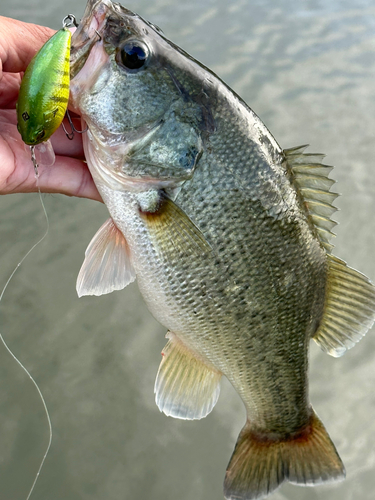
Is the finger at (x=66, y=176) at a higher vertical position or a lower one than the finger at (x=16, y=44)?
lower

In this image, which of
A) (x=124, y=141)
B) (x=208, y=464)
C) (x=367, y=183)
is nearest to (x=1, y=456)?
(x=208, y=464)

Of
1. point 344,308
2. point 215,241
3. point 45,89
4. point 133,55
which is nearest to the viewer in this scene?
point 45,89

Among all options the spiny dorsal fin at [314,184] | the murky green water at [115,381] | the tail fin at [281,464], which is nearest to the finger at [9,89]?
the spiny dorsal fin at [314,184]

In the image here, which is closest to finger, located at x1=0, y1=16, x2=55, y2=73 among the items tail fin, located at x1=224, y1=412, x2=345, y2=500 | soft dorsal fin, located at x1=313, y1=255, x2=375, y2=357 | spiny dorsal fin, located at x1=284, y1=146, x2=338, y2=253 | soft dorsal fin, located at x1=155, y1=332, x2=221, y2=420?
spiny dorsal fin, located at x1=284, y1=146, x2=338, y2=253

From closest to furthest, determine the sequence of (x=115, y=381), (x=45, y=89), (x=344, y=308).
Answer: (x=45, y=89) → (x=344, y=308) → (x=115, y=381)

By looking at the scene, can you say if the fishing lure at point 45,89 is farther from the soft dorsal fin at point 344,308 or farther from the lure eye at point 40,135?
the soft dorsal fin at point 344,308

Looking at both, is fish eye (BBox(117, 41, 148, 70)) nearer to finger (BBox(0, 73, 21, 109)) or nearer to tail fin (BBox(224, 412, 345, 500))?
finger (BBox(0, 73, 21, 109))

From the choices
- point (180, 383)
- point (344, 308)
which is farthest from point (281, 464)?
Result: point (344, 308)

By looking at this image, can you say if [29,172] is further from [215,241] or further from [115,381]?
[115,381]
